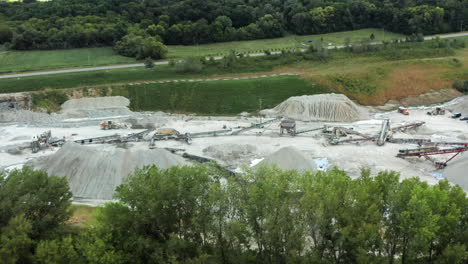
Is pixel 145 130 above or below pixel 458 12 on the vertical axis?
below

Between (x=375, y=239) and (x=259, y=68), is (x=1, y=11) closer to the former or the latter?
(x=259, y=68)

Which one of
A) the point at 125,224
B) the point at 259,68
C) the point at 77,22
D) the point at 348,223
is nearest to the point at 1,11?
the point at 77,22

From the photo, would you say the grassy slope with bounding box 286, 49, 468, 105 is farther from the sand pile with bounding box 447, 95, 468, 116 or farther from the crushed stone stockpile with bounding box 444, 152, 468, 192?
the crushed stone stockpile with bounding box 444, 152, 468, 192

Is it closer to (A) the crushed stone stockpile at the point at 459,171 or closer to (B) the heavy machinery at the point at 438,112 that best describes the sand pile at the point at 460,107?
(B) the heavy machinery at the point at 438,112

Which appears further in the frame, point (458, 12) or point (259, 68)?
point (458, 12)

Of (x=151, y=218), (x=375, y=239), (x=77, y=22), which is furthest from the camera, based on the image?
(x=77, y=22)

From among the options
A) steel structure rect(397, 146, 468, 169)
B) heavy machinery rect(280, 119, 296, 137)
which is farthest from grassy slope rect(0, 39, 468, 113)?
steel structure rect(397, 146, 468, 169)
